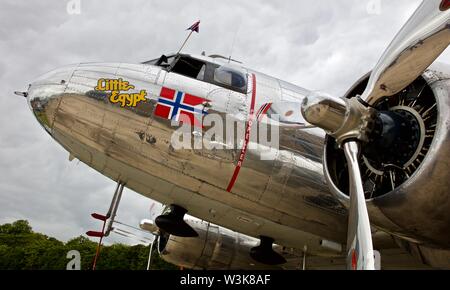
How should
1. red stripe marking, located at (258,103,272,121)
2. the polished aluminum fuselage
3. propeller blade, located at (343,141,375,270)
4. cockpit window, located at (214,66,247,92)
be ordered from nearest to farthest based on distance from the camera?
1. propeller blade, located at (343,141,375,270)
2. the polished aluminum fuselage
3. red stripe marking, located at (258,103,272,121)
4. cockpit window, located at (214,66,247,92)

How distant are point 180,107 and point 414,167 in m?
2.97

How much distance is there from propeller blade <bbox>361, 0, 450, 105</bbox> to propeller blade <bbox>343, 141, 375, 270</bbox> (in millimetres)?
677

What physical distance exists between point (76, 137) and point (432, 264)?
185 inches

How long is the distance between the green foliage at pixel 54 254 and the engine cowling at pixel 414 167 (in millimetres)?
21733

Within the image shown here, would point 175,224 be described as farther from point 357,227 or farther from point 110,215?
point 357,227

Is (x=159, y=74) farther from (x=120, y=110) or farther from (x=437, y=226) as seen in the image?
(x=437, y=226)

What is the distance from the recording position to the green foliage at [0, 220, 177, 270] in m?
32.8

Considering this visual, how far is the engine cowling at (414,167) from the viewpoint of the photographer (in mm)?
4012

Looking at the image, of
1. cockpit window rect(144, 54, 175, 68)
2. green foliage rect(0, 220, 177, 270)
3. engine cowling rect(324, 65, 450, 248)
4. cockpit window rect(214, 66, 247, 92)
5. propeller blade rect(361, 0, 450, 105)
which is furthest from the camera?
green foliage rect(0, 220, 177, 270)

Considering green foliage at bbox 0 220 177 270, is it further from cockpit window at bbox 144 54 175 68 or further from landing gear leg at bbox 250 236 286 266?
cockpit window at bbox 144 54 175 68
